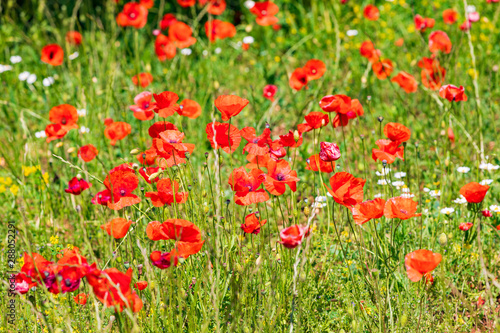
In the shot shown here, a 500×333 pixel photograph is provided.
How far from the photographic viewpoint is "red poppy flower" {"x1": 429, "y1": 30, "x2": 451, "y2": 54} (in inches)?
110

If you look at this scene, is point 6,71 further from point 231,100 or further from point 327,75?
point 231,100

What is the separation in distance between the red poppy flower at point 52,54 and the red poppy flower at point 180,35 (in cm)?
72

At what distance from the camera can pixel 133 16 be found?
341 cm

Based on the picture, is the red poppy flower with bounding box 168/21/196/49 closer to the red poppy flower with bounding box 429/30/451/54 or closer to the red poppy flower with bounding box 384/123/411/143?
the red poppy flower with bounding box 429/30/451/54

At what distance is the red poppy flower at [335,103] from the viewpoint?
6.09 feet

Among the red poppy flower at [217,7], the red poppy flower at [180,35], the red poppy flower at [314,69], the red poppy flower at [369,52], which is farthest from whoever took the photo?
the red poppy flower at [217,7]

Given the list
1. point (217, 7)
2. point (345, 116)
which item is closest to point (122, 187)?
point (345, 116)

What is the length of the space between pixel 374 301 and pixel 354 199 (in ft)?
1.55

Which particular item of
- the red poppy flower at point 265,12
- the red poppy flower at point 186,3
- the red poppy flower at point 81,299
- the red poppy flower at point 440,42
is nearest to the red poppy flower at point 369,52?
the red poppy flower at point 440,42

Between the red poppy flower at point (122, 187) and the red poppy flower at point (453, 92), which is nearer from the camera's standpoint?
the red poppy flower at point (122, 187)

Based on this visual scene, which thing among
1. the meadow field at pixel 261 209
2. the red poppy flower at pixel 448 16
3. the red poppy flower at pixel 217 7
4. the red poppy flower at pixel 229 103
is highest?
the red poppy flower at pixel 217 7

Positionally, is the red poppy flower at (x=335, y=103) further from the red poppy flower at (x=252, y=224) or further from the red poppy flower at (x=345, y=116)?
the red poppy flower at (x=252, y=224)

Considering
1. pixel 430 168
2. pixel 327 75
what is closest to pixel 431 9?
pixel 327 75

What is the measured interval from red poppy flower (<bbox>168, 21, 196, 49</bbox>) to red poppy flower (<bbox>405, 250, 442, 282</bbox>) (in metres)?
2.13
